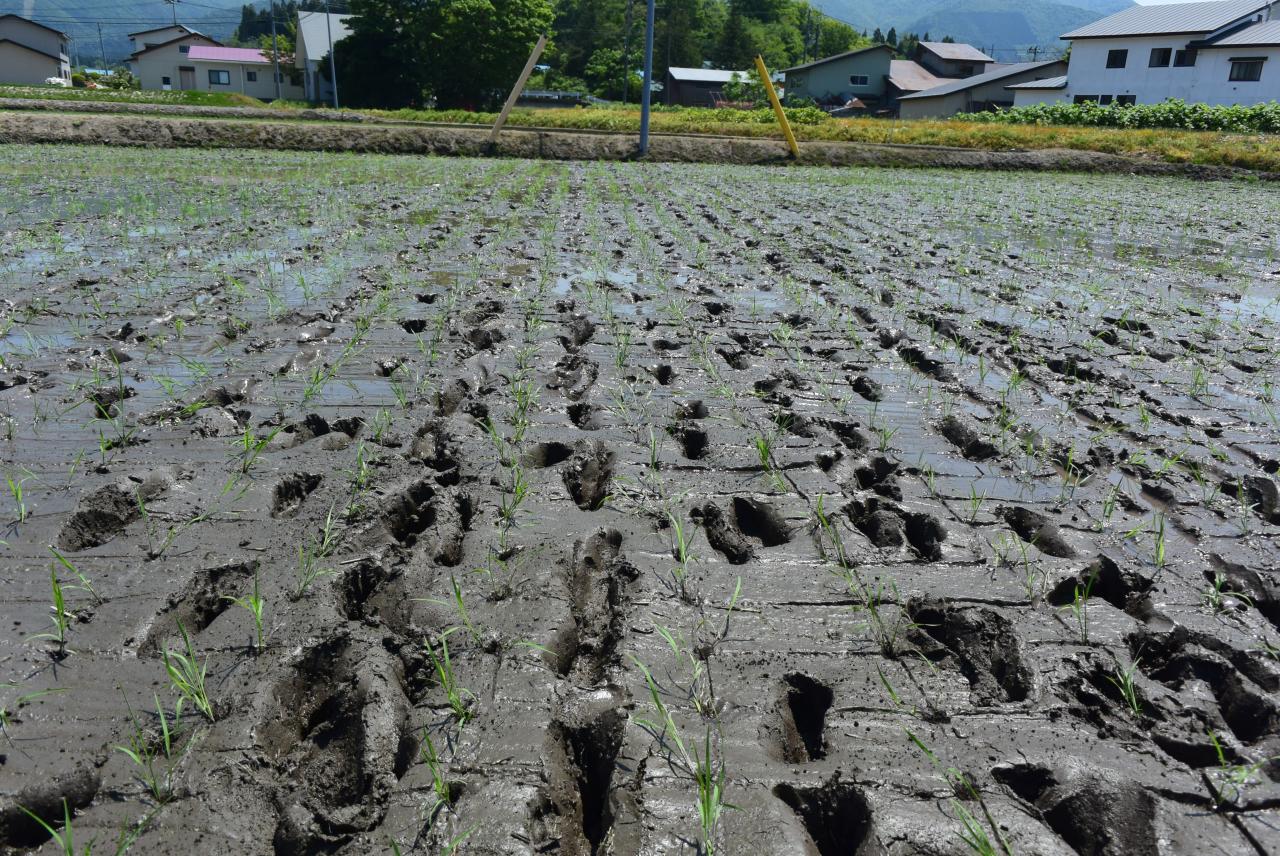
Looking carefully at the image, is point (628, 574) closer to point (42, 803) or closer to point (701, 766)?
point (701, 766)

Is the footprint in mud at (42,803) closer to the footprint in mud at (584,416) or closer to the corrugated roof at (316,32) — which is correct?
the footprint in mud at (584,416)

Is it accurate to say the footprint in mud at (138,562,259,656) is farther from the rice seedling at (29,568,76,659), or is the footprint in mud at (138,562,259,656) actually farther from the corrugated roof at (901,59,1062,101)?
the corrugated roof at (901,59,1062,101)

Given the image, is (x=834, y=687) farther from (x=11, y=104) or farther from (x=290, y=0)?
(x=290, y=0)

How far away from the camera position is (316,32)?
51969 millimetres

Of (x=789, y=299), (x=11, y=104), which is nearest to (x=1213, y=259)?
(x=789, y=299)

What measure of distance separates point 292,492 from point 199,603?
2.34 ft

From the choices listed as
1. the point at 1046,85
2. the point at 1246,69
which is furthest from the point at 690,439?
the point at 1046,85

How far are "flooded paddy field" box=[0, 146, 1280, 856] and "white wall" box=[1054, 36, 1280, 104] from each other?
37917mm

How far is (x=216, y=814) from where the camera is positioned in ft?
5.18

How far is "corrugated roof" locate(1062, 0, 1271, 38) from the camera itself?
119 feet

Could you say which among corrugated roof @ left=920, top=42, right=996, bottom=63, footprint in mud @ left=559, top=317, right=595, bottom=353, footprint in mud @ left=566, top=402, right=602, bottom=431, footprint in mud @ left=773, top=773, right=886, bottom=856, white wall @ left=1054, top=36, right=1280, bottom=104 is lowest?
footprint in mud @ left=773, top=773, right=886, bottom=856

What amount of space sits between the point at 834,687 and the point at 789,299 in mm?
4408

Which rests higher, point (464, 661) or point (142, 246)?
point (142, 246)

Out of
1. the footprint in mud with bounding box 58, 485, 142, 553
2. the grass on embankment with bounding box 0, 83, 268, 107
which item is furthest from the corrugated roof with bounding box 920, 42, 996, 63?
the footprint in mud with bounding box 58, 485, 142, 553
